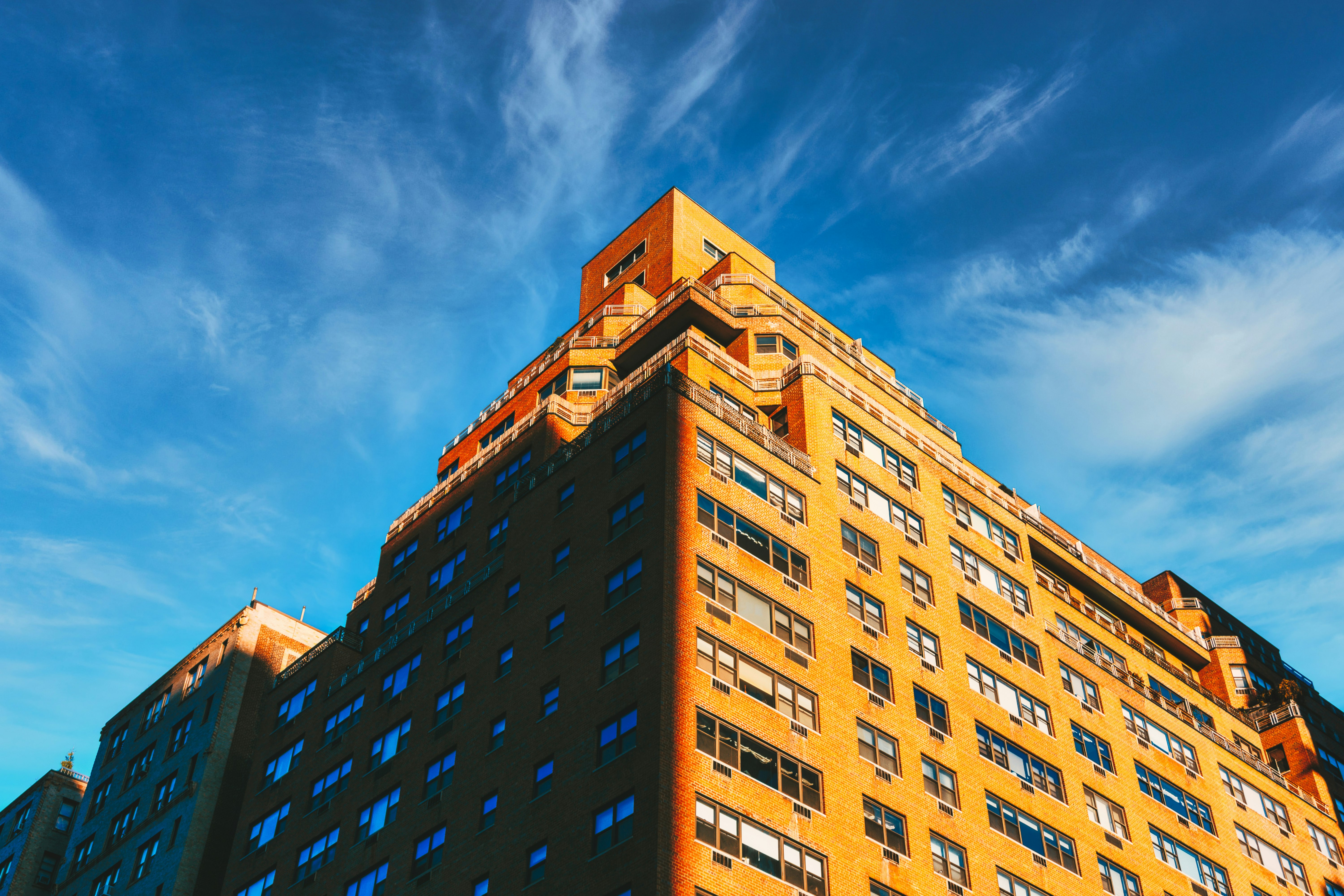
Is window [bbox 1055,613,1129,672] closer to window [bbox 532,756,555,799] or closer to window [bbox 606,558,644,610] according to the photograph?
window [bbox 606,558,644,610]

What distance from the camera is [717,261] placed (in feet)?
276

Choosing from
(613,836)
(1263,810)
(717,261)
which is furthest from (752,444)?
(1263,810)

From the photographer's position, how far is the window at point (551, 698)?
50.8 metres

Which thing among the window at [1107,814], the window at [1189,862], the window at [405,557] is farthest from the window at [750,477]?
the window at [1189,862]

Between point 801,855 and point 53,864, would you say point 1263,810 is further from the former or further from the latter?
point 53,864

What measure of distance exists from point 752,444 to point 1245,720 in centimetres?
4360

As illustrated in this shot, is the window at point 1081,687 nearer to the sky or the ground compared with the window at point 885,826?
nearer to the sky

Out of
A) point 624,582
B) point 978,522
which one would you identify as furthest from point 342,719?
point 978,522

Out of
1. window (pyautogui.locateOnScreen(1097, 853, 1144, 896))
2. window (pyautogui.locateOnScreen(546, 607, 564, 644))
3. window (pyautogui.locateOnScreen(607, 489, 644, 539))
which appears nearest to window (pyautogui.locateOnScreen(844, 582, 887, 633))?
window (pyautogui.locateOnScreen(607, 489, 644, 539))

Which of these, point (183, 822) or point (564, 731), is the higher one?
point (183, 822)

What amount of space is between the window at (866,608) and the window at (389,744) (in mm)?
20469

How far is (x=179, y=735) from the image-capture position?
77812 mm

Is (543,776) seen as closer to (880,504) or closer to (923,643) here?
(923,643)

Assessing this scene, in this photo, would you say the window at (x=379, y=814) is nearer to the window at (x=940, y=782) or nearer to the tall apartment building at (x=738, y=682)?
the tall apartment building at (x=738, y=682)
